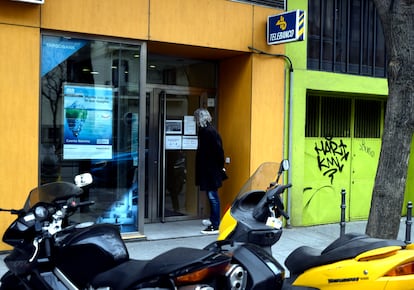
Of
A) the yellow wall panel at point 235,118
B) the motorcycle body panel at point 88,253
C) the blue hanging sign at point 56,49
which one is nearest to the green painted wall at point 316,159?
the yellow wall panel at point 235,118

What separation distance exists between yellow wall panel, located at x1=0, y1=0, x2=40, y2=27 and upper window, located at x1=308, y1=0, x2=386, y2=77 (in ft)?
16.6

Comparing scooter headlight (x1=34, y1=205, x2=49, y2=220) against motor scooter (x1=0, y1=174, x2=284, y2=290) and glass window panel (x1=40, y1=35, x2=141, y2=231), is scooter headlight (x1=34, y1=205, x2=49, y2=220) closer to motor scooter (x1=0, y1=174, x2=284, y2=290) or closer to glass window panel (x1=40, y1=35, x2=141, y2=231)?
motor scooter (x1=0, y1=174, x2=284, y2=290)

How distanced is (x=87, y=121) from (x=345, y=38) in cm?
545

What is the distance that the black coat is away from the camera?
8.22 meters

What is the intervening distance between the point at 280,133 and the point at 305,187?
130cm

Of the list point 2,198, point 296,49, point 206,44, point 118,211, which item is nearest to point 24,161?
point 2,198

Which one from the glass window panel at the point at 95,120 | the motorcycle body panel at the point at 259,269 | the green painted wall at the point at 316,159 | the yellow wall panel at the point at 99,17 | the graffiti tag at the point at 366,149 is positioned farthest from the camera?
the graffiti tag at the point at 366,149

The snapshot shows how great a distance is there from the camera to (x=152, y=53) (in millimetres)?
8828

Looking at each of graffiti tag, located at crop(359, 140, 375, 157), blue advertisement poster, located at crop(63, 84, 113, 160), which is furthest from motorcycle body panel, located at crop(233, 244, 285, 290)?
graffiti tag, located at crop(359, 140, 375, 157)

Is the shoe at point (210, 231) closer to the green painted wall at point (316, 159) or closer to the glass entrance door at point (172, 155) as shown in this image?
the glass entrance door at point (172, 155)

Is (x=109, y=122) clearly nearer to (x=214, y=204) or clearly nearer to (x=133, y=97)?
(x=133, y=97)

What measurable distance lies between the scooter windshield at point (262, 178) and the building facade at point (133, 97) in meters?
3.51

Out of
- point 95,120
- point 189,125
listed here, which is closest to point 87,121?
point 95,120

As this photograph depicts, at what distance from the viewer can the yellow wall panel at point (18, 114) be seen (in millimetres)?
6578
